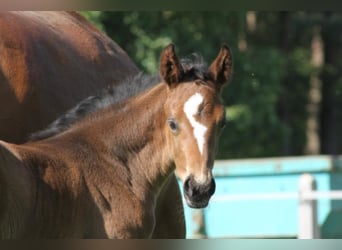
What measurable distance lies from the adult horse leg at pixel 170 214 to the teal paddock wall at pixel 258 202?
2.63m

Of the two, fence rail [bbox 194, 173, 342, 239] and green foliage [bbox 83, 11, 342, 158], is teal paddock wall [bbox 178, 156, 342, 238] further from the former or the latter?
green foliage [bbox 83, 11, 342, 158]

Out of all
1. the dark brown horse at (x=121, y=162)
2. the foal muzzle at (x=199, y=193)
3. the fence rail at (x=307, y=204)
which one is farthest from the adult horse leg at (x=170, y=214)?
the fence rail at (x=307, y=204)

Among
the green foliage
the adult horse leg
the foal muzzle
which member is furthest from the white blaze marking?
the green foliage

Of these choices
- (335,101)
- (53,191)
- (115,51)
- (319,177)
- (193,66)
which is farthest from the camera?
(335,101)

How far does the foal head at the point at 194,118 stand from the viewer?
4457 millimetres

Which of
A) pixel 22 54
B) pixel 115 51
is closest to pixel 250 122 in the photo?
pixel 115 51

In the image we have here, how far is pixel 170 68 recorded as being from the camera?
4.66 m

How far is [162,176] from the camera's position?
16.0ft

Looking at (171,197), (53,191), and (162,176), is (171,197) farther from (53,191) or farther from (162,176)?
(53,191)

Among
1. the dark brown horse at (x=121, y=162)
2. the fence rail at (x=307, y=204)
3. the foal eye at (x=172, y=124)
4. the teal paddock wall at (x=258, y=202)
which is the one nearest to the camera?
the dark brown horse at (x=121, y=162)

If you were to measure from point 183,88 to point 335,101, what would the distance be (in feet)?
34.5

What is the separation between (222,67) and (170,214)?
1034mm

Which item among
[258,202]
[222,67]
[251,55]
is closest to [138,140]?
[222,67]

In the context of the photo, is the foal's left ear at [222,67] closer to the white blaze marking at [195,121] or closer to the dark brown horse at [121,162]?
the dark brown horse at [121,162]
